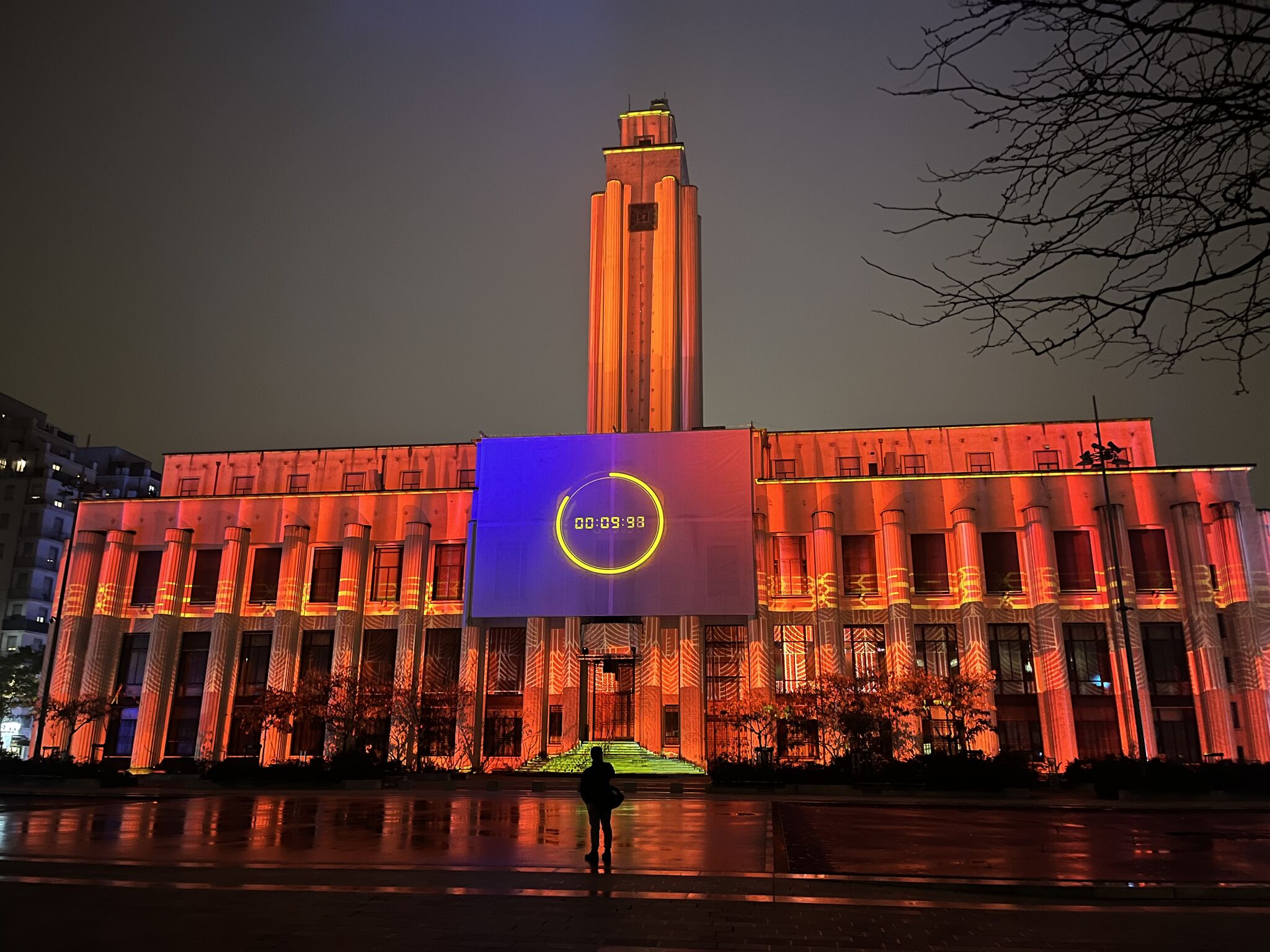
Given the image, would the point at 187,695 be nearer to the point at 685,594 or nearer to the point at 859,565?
the point at 685,594

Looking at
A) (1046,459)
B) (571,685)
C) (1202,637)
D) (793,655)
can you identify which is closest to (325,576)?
(571,685)

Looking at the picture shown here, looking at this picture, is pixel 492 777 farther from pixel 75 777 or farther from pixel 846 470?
pixel 846 470

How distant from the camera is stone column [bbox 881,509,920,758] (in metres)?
46.3

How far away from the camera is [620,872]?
1088 cm

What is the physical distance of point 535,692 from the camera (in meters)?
47.8

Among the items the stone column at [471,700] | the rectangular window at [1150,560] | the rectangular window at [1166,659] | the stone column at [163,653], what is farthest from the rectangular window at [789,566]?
the stone column at [163,653]

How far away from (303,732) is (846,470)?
36.0 meters

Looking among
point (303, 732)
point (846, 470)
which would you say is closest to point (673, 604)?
point (846, 470)

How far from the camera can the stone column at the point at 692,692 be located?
150 feet

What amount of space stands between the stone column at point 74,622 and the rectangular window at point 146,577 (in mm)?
2058

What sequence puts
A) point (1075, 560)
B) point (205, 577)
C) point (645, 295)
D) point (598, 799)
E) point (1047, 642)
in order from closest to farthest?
1. point (598, 799)
2. point (1047, 642)
3. point (1075, 560)
4. point (205, 577)
5. point (645, 295)

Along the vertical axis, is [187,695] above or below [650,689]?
below

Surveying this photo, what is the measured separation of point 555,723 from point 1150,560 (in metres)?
32.9

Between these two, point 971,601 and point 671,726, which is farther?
point 671,726
